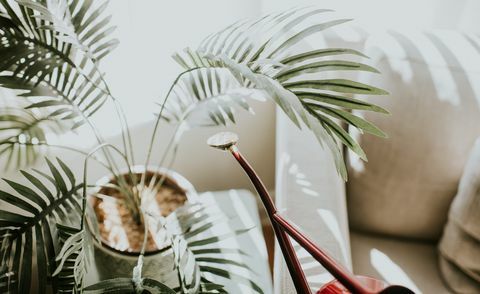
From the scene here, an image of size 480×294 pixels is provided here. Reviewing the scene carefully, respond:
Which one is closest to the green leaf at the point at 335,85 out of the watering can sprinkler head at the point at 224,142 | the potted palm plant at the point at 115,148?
the potted palm plant at the point at 115,148

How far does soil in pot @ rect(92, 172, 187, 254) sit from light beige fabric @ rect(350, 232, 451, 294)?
46cm

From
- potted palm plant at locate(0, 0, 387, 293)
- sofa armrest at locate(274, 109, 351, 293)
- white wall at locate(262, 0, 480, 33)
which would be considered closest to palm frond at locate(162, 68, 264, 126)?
potted palm plant at locate(0, 0, 387, 293)

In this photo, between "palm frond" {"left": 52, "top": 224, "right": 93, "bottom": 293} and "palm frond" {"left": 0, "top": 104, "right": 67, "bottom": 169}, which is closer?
"palm frond" {"left": 52, "top": 224, "right": 93, "bottom": 293}

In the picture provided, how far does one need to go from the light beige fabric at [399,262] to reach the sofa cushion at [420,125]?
0.23 feet

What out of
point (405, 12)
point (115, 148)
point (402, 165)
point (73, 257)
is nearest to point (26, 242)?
point (73, 257)

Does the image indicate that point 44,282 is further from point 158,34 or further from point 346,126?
point 346,126

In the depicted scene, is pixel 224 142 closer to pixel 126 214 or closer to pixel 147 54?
pixel 126 214

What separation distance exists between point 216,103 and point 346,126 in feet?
1.37

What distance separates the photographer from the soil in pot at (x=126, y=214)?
891 mm

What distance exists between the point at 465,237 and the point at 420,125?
0.26 metres

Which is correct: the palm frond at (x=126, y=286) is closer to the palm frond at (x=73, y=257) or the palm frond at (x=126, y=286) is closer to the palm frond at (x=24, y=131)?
the palm frond at (x=73, y=257)

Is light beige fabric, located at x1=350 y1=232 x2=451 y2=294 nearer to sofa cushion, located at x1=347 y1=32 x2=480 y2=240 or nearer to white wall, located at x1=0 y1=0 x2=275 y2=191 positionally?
sofa cushion, located at x1=347 y1=32 x2=480 y2=240

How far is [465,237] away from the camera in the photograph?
2.96 feet

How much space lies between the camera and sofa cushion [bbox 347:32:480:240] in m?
0.90
